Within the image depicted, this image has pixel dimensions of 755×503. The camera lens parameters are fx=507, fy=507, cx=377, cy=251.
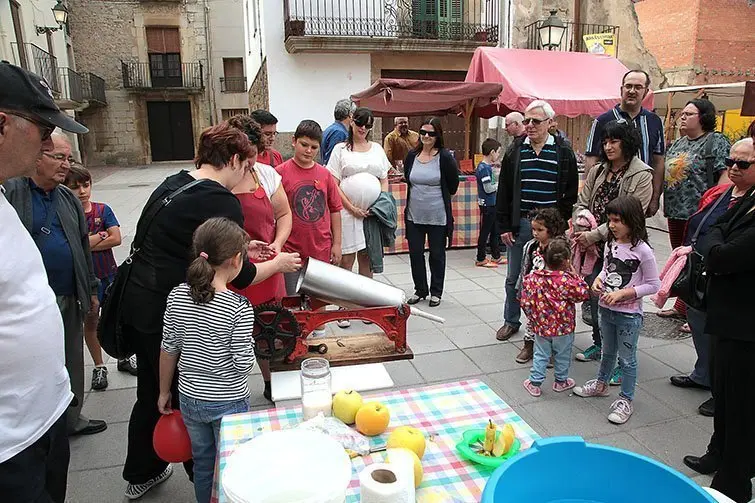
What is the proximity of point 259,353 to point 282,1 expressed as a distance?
1178cm

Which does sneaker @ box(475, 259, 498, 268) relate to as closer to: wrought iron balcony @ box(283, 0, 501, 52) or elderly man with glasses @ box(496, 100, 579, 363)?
elderly man with glasses @ box(496, 100, 579, 363)

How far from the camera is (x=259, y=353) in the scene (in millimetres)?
2379

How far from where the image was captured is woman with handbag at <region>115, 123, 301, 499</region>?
84.9 inches

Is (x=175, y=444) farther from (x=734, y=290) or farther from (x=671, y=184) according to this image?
(x=671, y=184)

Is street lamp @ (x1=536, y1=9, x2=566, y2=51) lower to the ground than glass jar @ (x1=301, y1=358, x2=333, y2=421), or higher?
higher

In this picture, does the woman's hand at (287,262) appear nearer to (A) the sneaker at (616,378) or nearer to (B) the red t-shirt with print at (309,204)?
(B) the red t-shirt with print at (309,204)

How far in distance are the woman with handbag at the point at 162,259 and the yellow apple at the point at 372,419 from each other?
956mm

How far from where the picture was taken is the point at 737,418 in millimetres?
2262

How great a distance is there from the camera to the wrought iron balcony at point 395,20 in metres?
12.0

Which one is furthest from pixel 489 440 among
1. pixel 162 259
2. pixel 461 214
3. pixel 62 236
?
pixel 461 214

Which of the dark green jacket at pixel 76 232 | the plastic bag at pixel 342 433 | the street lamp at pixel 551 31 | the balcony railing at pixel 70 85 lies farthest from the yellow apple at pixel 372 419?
the balcony railing at pixel 70 85

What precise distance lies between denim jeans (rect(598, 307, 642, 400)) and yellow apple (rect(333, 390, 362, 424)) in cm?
222

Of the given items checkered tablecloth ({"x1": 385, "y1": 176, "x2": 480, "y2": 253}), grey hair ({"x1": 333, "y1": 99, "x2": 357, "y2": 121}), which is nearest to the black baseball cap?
grey hair ({"x1": 333, "y1": 99, "x2": 357, "y2": 121})

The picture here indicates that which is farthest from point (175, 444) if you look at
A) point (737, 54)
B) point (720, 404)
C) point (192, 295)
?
point (737, 54)
